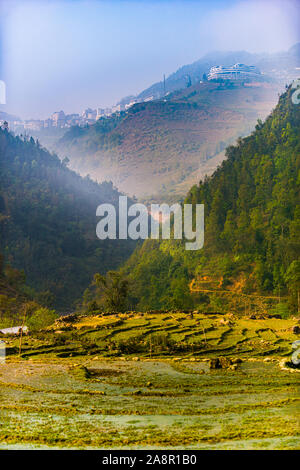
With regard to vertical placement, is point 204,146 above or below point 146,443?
above

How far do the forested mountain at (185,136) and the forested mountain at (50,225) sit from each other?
109 ft

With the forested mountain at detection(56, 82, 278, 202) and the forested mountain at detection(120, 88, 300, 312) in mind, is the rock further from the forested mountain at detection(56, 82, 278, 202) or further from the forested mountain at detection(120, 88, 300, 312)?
the forested mountain at detection(56, 82, 278, 202)

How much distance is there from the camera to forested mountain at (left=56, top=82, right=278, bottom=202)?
164 m

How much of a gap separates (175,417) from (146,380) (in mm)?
4949

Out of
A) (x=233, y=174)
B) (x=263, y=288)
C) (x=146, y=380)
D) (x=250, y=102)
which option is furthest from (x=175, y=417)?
(x=250, y=102)

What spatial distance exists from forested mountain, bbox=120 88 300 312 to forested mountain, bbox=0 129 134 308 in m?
27.8

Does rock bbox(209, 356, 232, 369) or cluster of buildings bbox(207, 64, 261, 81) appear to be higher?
cluster of buildings bbox(207, 64, 261, 81)

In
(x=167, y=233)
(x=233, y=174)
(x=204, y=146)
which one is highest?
(x=204, y=146)

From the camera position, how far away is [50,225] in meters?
110

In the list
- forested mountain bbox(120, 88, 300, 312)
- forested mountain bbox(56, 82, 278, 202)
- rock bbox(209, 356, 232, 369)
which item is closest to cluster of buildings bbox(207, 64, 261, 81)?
forested mountain bbox(120, 88, 300, 312)

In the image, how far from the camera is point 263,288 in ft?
154

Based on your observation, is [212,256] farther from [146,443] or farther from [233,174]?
[146,443]

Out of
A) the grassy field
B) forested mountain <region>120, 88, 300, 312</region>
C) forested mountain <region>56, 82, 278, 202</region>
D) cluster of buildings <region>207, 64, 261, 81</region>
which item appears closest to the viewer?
the grassy field

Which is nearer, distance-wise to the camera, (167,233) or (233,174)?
(233,174)
